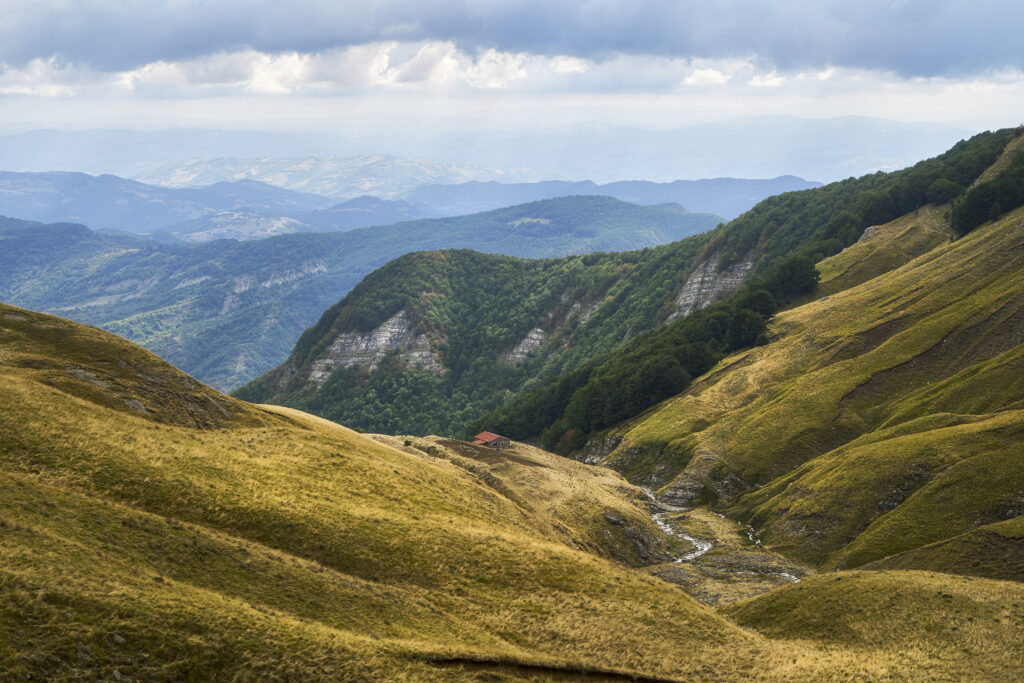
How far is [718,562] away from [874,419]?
38.7m

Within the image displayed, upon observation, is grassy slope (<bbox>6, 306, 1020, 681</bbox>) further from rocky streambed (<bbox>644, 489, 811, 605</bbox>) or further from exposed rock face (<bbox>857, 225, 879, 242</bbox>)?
exposed rock face (<bbox>857, 225, 879, 242</bbox>)

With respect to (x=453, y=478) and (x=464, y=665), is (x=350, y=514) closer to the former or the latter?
(x=464, y=665)

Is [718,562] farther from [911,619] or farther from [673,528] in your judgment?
[911,619]

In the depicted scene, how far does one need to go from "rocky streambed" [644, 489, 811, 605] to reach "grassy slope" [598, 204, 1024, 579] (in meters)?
3.24

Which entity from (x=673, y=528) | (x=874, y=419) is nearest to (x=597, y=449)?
(x=673, y=528)

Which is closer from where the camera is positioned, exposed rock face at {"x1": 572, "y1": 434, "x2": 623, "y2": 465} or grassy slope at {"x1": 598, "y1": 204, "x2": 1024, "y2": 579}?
grassy slope at {"x1": 598, "y1": 204, "x2": 1024, "y2": 579}

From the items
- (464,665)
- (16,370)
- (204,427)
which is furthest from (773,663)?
(16,370)

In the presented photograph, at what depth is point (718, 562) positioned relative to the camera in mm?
80938

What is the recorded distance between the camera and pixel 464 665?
37.7m

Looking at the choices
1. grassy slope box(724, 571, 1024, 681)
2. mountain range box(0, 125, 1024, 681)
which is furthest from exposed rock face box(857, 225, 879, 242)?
grassy slope box(724, 571, 1024, 681)

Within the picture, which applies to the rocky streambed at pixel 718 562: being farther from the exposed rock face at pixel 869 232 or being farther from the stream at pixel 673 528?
the exposed rock face at pixel 869 232

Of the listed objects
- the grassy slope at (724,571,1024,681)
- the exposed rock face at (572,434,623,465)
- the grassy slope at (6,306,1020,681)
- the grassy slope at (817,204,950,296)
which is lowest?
the exposed rock face at (572,434,623,465)

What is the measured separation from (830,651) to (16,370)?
6338cm

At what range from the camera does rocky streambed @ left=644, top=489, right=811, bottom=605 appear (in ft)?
237
